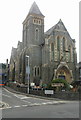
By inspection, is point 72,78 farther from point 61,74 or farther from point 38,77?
point 38,77

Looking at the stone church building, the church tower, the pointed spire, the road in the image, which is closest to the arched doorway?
the stone church building

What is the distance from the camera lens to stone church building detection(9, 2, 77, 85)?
136 feet

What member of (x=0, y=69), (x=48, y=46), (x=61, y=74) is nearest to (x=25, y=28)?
(x=48, y=46)

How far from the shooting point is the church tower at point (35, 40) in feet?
139

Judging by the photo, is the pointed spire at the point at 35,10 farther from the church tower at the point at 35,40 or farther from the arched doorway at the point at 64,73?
the arched doorway at the point at 64,73

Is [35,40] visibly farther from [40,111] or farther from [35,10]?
[40,111]

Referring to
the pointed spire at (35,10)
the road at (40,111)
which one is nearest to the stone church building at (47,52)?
the pointed spire at (35,10)

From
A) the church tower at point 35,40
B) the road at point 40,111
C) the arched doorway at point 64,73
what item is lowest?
the road at point 40,111

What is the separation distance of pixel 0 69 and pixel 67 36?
4902 cm

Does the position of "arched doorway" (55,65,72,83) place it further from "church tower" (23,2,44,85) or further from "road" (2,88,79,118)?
"road" (2,88,79,118)

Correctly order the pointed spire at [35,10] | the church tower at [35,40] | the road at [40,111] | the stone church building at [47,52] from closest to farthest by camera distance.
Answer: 1. the road at [40,111]
2. the stone church building at [47,52]
3. the church tower at [35,40]
4. the pointed spire at [35,10]

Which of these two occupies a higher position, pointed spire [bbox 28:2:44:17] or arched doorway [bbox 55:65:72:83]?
pointed spire [bbox 28:2:44:17]

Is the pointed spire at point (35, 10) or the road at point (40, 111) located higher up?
A: the pointed spire at point (35, 10)

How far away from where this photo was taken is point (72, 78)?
4281cm
